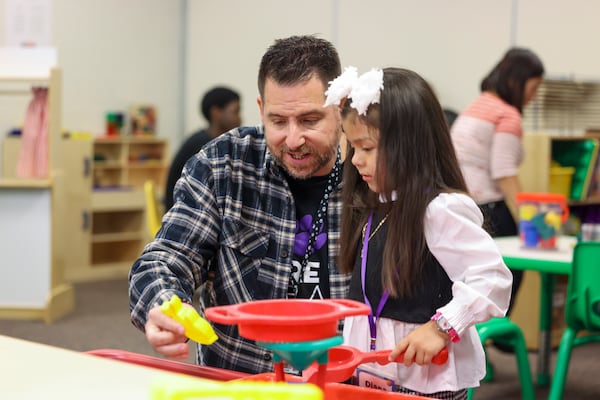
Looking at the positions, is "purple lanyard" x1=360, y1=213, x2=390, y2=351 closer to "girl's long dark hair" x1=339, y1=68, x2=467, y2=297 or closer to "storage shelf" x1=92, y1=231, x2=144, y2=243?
"girl's long dark hair" x1=339, y1=68, x2=467, y2=297

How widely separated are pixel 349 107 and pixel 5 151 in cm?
530

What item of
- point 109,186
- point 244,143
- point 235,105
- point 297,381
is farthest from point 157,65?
point 297,381

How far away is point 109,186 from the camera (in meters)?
6.98

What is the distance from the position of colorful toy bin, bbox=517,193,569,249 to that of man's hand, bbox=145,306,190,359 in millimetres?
2316

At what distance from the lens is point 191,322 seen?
118cm

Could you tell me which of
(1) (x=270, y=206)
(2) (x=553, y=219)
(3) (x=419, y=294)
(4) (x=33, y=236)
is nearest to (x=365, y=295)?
(3) (x=419, y=294)

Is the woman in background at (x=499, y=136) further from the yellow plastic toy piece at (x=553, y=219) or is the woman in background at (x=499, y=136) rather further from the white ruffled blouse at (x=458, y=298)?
the white ruffled blouse at (x=458, y=298)

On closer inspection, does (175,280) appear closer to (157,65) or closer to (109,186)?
(109,186)

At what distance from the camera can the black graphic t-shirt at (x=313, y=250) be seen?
1758mm

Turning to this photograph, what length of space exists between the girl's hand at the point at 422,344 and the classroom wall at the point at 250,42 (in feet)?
13.7

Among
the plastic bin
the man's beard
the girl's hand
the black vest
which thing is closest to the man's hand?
the girl's hand

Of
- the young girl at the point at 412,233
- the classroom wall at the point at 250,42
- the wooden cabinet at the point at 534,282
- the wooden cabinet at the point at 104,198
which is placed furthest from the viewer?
the wooden cabinet at the point at 104,198

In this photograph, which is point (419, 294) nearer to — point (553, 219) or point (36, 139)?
point (553, 219)

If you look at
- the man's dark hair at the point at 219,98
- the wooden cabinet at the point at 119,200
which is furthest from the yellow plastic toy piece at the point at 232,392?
the wooden cabinet at the point at 119,200
